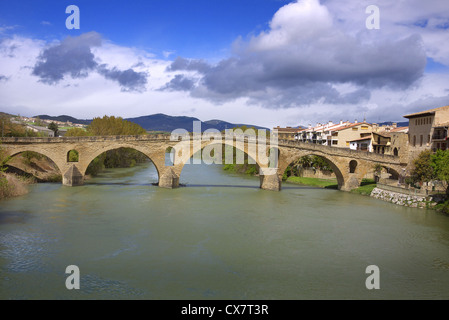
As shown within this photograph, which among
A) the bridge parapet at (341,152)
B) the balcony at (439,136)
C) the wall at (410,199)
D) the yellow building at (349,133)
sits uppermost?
the yellow building at (349,133)

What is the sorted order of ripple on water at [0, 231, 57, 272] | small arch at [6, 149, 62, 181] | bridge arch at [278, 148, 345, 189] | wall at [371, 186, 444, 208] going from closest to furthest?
ripple on water at [0, 231, 57, 272]
wall at [371, 186, 444, 208]
bridge arch at [278, 148, 345, 189]
small arch at [6, 149, 62, 181]

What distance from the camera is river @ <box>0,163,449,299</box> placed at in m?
10.9

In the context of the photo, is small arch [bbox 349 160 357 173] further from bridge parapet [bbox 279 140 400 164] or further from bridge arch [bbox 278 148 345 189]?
bridge arch [bbox 278 148 345 189]

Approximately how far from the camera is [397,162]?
31.0m

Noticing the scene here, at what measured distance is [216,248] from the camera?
14.4 metres

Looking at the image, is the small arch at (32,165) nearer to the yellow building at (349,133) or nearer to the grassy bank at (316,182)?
the grassy bank at (316,182)

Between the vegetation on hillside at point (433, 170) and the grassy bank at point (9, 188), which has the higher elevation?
the vegetation on hillside at point (433, 170)

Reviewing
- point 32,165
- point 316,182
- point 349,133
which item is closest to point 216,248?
point 316,182

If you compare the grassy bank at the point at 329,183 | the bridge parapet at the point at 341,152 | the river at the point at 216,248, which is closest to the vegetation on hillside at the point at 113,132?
the river at the point at 216,248

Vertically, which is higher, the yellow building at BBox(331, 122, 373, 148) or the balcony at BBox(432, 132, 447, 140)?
the yellow building at BBox(331, 122, 373, 148)

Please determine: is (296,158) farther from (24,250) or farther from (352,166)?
(24,250)

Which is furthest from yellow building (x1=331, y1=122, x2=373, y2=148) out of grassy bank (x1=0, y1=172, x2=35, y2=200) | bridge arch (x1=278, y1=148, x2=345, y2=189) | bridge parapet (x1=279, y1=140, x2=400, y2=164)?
grassy bank (x1=0, y1=172, x2=35, y2=200)

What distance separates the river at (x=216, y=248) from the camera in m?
10.9
